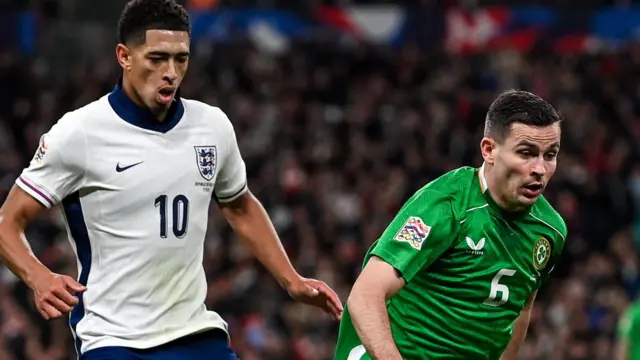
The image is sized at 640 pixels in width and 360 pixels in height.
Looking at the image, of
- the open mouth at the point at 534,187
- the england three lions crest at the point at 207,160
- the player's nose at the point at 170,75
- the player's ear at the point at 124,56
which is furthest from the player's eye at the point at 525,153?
the player's ear at the point at 124,56

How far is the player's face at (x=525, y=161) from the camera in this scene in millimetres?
5152

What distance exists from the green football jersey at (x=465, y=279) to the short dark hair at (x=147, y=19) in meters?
1.21

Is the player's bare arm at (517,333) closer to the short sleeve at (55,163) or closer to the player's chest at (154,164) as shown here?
the player's chest at (154,164)

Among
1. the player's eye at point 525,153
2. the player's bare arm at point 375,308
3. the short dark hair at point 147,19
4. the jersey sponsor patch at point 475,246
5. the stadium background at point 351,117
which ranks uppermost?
the short dark hair at point 147,19

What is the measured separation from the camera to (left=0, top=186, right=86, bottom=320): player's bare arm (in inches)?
196

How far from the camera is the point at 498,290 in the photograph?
5.32 meters

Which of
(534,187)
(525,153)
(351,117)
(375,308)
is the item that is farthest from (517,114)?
(351,117)

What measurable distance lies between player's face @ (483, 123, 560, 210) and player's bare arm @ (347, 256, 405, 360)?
62cm

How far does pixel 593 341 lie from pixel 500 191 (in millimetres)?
7805

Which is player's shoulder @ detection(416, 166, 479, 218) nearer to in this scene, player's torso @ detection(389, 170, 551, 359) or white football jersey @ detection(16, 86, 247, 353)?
player's torso @ detection(389, 170, 551, 359)

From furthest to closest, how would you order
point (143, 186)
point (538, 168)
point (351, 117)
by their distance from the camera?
point (351, 117) → point (143, 186) → point (538, 168)

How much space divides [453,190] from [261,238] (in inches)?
42.5

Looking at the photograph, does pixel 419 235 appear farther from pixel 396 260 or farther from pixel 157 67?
pixel 157 67

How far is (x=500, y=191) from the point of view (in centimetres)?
527
